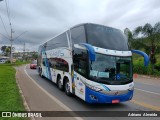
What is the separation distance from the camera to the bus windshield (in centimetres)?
843

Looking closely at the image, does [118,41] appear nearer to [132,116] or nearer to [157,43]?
[132,116]

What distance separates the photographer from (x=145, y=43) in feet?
99.6

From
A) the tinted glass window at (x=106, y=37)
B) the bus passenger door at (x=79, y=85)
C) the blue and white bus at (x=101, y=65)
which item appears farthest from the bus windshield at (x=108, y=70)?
the bus passenger door at (x=79, y=85)

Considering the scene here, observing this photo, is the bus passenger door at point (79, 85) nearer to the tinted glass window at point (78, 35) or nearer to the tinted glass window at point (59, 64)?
the tinted glass window at point (78, 35)

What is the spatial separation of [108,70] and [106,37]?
1517 mm

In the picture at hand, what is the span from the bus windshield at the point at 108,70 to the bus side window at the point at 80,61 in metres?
0.44

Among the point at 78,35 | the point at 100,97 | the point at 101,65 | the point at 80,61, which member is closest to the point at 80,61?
the point at 80,61

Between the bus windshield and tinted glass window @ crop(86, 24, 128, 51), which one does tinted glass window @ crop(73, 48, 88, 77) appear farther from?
tinted glass window @ crop(86, 24, 128, 51)

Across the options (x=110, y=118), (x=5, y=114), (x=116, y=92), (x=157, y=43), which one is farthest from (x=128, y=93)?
(x=157, y=43)

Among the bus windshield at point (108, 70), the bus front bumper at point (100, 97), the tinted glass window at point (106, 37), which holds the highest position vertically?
the tinted glass window at point (106, 37)

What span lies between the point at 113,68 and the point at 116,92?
950mm

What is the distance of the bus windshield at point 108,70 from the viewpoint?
843 cm

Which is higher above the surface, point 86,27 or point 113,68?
point 86,27

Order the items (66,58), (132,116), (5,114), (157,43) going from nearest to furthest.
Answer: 1. (5,114)
2. (132,116)
3. (66,58)
4. (157,43)
